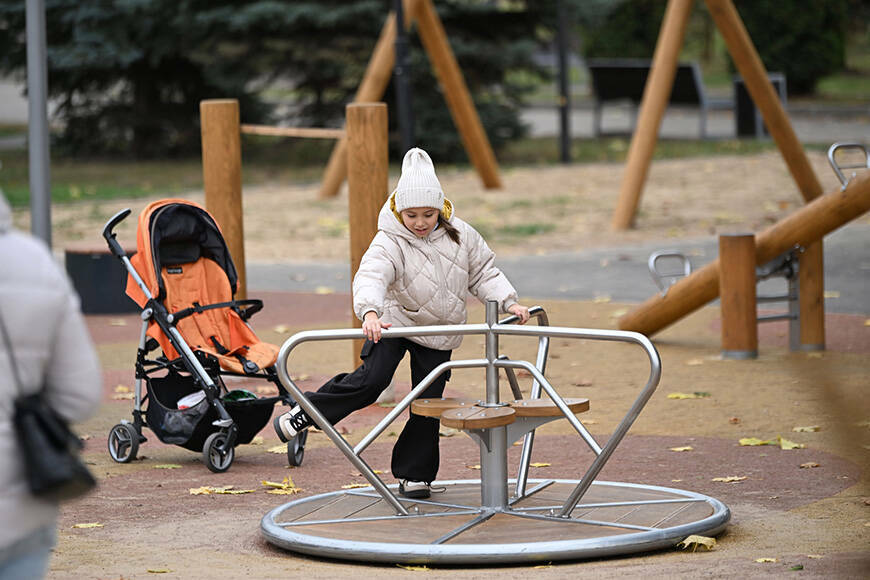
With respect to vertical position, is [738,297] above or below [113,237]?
below

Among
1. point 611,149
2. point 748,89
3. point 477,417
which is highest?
point 748,89

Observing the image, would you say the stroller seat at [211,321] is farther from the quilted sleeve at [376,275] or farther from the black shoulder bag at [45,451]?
the black shoulder bag at [45,451]

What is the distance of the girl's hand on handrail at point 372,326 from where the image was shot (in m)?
5.16

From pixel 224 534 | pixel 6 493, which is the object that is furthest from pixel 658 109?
pixel 6 493

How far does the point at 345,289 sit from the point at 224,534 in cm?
736

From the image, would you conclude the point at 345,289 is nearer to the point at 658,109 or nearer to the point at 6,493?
the point at 658,109

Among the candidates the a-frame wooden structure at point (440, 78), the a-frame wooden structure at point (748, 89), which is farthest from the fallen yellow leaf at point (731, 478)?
the a-frame wooden structure at point (440, 78)

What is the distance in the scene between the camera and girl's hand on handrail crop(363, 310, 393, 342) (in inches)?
203

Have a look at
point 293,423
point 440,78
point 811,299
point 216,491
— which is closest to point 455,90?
point 440,78

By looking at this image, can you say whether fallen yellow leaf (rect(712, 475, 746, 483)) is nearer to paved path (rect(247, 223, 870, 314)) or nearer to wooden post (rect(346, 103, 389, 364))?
wooden post (rect(346, 103, 389, 364))

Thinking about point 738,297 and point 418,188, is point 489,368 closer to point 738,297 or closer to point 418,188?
point 418,188

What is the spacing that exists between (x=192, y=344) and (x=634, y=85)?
22.0 meters

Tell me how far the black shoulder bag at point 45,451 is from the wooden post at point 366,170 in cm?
516

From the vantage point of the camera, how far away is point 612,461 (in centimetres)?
687
